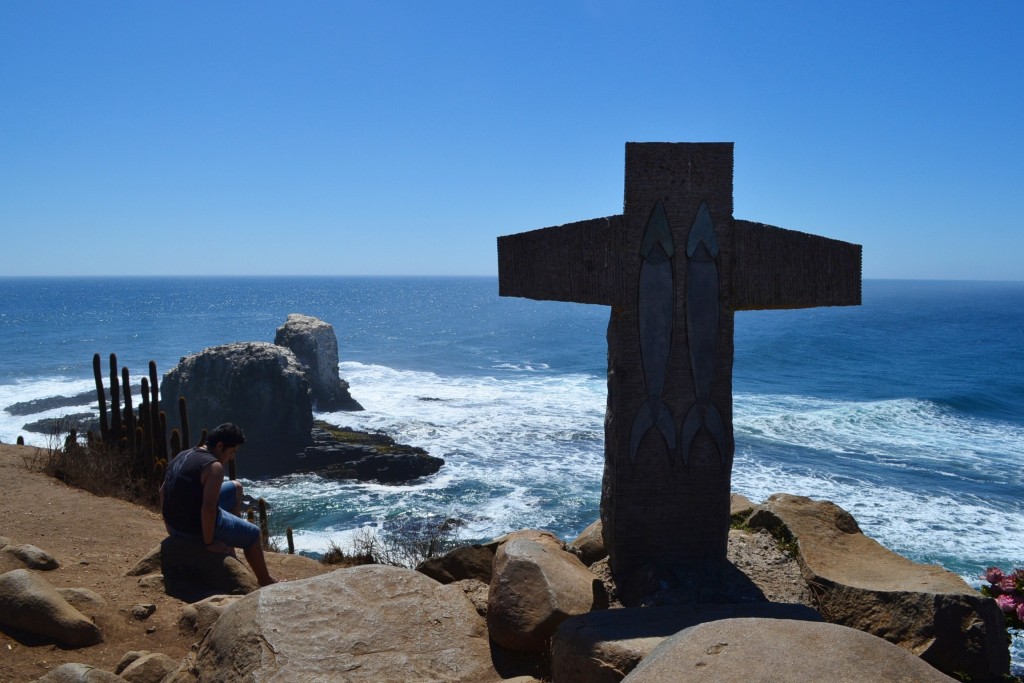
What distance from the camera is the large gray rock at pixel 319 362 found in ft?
127

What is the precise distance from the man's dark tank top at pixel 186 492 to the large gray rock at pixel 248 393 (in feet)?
84.3

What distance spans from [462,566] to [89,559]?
363 cm

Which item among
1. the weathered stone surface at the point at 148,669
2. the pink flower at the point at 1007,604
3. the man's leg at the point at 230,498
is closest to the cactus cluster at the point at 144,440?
the man's leg at the point at 230,498

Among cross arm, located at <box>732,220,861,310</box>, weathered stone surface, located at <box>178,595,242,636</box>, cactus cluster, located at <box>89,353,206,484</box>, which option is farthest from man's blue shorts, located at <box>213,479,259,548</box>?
cactus cluster, located at <box>89,353,206,484</box>

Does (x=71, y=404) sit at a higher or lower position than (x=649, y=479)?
lower

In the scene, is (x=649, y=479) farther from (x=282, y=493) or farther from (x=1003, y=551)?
(x=282, y=493)

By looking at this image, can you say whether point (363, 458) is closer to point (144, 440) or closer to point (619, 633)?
point (144, 440)

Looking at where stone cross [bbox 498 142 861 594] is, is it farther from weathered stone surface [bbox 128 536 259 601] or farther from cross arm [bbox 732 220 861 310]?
weathered stone surface [bbox 128 536 259 601]

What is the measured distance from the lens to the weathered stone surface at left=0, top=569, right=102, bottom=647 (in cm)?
509

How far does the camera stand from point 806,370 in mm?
52781

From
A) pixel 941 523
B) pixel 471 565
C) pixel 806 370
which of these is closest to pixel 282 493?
pixel 941 523

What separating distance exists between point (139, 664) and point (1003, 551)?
17.5 meters

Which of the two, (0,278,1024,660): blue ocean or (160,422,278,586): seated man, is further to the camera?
(0,278,1024,660): blue ocean

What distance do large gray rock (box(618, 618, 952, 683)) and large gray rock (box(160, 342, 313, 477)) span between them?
98.2 feet
